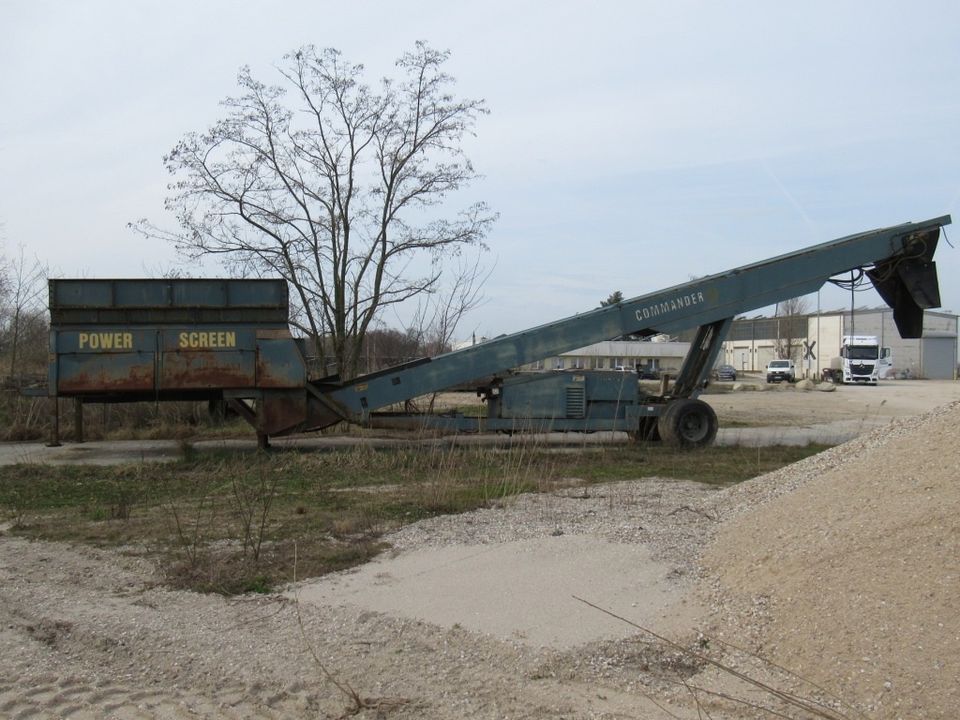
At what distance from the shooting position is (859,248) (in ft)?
53.1

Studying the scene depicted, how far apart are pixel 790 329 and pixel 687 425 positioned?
5818 centimetres

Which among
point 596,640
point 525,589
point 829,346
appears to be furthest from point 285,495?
point 829,346

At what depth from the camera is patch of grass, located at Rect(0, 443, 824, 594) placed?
737cm

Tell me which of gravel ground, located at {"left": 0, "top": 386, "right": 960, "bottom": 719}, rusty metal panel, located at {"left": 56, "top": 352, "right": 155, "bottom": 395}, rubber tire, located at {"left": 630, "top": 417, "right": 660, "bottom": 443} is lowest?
gravel ground, located at {"left": 0, "top": 386, "right": 960, "bottom": 719}

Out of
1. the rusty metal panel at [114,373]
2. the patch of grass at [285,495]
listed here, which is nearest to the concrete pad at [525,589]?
the patch of grass at [285,495]

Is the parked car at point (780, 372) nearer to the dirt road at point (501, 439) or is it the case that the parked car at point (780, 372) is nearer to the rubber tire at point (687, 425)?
the dirt road at point (501, 439)

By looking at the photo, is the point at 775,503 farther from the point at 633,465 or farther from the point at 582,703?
the point at 633,465

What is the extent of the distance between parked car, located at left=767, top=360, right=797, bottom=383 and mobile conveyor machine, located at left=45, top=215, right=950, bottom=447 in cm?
4400

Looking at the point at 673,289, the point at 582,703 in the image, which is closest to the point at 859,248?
the point at 673,289

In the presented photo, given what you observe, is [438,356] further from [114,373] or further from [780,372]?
[780,372]

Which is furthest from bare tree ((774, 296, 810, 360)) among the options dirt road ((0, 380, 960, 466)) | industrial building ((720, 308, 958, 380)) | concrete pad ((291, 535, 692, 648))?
concrete pad ((291, 535, 692, 648))

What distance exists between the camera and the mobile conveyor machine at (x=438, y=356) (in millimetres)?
14680

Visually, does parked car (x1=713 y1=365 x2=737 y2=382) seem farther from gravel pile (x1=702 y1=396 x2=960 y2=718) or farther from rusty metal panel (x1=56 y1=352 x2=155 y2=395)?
gravel pile (x1=702 y1=396 x2=960 y2=718)

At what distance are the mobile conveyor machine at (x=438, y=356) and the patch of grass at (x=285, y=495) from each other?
30.3 inches
